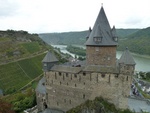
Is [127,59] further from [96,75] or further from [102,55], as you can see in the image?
[96,75]

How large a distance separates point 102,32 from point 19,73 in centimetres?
3958

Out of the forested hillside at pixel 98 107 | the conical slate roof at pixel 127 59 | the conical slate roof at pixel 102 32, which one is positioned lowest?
the forested hillside at pixel 98 107

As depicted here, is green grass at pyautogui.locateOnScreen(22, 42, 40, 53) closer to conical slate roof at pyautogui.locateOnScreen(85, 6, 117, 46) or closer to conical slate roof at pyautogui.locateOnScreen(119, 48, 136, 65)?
conical slate roof at pyautogui.locateOnScreen(85, 6, 117, 46)

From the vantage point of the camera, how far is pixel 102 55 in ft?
70.7

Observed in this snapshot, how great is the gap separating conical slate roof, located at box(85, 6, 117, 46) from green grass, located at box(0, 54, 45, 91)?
32223 millimetres

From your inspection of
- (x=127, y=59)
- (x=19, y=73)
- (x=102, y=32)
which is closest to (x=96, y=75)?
(x=127, y=59)

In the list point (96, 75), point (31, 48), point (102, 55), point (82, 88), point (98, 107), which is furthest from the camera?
point (31, 48)

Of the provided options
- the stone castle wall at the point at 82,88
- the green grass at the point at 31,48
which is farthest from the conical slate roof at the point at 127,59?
the green grass at the point at 31,48

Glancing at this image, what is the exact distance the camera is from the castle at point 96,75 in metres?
19.2

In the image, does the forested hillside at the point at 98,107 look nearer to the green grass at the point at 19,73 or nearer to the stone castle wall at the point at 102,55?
the stone castle wall at the point at 102,55

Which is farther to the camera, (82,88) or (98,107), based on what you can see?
(82,88)

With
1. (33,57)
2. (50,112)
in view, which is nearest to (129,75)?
(50,112)

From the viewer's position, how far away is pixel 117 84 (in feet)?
63.8

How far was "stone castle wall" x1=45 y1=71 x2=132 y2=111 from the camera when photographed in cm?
1942
